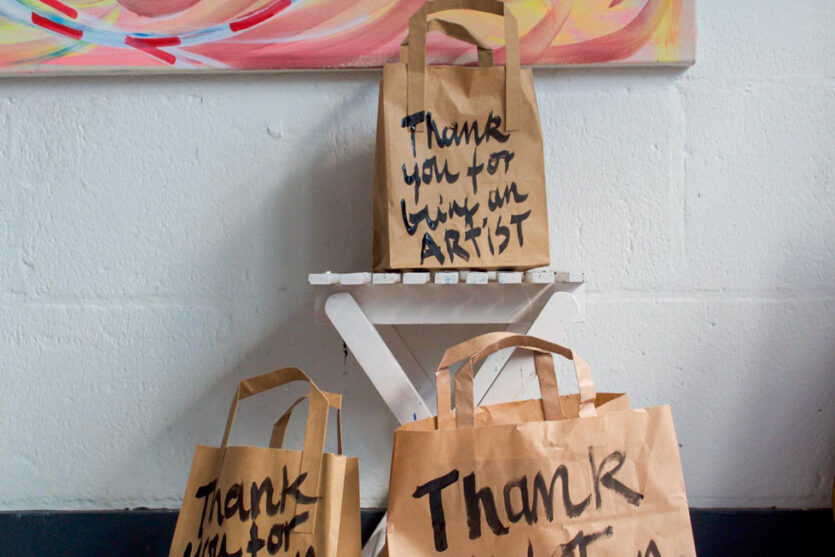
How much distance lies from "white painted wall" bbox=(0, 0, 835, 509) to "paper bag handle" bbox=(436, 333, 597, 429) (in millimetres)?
295

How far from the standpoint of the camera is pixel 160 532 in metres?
1.06

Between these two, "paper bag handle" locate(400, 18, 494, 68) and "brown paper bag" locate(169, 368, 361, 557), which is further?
A: "paper bag handle" locate(400, 18, 494, 68)

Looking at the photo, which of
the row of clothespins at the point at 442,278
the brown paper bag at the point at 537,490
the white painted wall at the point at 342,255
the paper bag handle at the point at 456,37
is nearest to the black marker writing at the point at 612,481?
the brown paper bag at the point at 537,490

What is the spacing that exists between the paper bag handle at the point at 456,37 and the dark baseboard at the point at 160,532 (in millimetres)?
789

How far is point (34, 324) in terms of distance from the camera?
1.08 meters

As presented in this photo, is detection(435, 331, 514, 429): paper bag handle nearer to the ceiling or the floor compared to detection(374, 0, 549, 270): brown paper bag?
nearer to the floor

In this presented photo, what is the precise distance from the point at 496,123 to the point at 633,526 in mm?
555

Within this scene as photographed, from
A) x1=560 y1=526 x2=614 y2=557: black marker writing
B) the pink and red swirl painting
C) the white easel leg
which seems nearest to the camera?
x1=560 y1=526 x2=614 y2=557: black marker writing

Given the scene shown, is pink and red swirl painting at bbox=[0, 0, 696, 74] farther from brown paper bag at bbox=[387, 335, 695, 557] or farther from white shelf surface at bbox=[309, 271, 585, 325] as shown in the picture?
brown paper bag at bbox=[387, 335, 695, 557]

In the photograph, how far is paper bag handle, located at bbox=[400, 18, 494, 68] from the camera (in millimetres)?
859

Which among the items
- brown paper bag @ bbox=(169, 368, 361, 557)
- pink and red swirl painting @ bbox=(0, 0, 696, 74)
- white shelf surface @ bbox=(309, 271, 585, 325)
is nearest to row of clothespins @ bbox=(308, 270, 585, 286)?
white shelf surface @ bbox=(309, 271, 585, 325)

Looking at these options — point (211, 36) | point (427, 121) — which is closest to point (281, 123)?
point (211, 36)

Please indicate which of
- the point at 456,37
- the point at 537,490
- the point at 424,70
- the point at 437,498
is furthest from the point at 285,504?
the point at 456,37

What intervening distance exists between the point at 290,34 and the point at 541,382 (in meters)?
0.75
